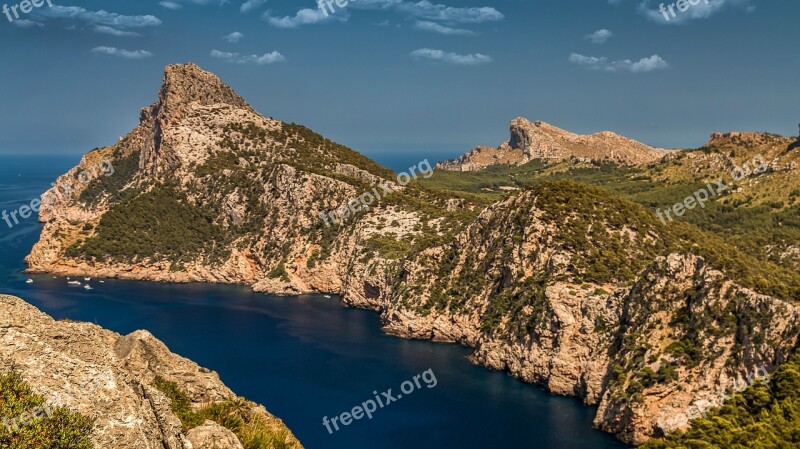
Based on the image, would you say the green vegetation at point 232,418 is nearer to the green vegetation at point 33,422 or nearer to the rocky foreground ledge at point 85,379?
the rocky foreground ledge at point 85,379

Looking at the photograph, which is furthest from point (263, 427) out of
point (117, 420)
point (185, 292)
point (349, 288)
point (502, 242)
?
point (185, 292)

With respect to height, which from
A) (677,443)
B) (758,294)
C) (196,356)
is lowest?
(196,356)

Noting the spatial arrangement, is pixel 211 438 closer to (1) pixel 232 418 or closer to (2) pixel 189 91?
(1) pixel 232 418

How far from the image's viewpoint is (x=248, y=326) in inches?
3991

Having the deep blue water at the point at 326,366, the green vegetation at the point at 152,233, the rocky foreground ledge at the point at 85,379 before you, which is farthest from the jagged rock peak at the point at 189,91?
the rocky foreground ledge at the point at 85,379

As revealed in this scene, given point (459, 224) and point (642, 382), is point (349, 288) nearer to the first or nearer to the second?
point (459, 224)

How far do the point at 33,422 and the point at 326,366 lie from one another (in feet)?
231

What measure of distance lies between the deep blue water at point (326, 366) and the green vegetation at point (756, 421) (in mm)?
15980

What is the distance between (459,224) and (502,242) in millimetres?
24697

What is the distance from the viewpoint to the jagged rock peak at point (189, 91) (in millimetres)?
173875

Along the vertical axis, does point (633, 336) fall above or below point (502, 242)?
below

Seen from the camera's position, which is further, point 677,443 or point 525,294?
point 525,294

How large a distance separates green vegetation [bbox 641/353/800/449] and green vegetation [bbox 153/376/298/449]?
28.0m

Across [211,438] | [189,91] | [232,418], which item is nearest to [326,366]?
[232,418]
